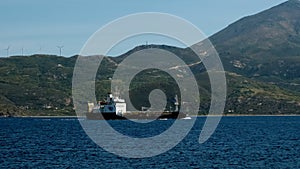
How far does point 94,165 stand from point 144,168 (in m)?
7.45

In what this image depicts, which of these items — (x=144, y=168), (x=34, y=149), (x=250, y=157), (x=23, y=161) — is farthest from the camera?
(x=34, y=149)

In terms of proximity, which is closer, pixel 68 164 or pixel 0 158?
pixel 68 164

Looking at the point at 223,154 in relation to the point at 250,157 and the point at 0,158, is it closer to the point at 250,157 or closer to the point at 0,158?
the point at 250,157

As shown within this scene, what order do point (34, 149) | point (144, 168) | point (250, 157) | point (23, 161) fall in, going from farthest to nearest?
point (34, 149), point (250, 157), point (23, 161), point (144, 168)

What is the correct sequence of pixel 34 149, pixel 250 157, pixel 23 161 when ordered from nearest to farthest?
pixel 23 161
pixel 250 157
pixel 34 149

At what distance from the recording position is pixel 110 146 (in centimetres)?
11194

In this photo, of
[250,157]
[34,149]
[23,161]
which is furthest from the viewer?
[34,149]

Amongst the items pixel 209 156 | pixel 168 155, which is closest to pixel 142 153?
pixel 168 155

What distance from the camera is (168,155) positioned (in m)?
95.2

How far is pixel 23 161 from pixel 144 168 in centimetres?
1955

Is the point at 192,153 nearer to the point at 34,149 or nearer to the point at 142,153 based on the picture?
the point at 142,153

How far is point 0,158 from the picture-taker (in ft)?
302

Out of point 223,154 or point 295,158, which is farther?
point 223,154

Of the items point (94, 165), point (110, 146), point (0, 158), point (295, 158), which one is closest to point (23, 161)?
point (0, 158)
